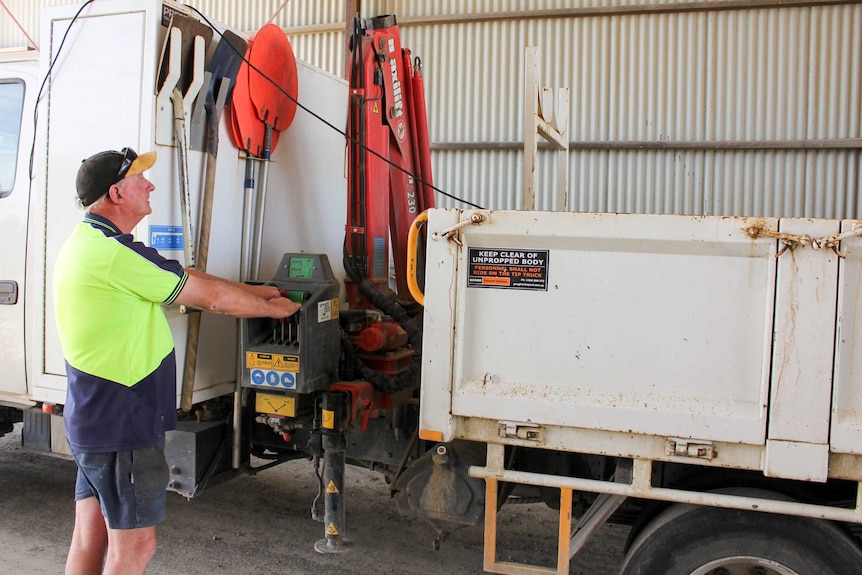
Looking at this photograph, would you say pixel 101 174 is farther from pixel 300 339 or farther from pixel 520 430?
pixel 520 430

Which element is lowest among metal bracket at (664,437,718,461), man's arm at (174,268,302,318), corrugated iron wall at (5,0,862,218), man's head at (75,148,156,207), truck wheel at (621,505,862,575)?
truck wheel at (621,505,862,575)

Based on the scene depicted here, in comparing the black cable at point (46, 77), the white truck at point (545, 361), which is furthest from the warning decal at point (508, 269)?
the black cable at point (46, 77)

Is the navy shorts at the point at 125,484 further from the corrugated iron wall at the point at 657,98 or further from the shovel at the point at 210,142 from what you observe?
the corrugated iron wall at the point at 657,98

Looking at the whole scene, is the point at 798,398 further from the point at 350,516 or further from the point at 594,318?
the point at 350,516

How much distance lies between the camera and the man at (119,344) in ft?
8.53

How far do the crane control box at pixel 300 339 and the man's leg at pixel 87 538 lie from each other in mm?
763

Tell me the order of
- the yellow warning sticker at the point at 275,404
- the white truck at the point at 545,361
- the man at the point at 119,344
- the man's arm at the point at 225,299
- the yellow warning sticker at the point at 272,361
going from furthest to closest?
the yellow warning sticker at the point at 275,404, the yellow warning sticker at the point at 272,361, the man's arm at the point at 225,299, the man at the point at 119,344, the white truck at the point at 545,361

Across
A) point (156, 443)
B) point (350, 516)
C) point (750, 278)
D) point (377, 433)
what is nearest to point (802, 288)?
point (750, 278)

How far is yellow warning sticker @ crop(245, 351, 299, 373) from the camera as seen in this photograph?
3033 millimetres

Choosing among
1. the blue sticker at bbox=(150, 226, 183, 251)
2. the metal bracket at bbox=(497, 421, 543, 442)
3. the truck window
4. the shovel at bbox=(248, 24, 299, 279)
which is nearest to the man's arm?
the blue sticker at bbox=(150, 226, 183, 251)

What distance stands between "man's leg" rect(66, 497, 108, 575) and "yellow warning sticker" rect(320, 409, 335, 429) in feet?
3.16

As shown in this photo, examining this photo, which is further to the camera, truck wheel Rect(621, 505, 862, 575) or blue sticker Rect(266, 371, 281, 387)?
blue sticker Rect(266, 371, 281, 387)

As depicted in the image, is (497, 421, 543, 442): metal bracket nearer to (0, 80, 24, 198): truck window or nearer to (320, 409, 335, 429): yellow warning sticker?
(320, 409, 335, 429): yellow warning sticker

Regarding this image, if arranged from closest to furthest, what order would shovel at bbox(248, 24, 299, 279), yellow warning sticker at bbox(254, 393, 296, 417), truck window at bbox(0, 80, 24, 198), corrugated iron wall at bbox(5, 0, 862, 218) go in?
yellow warning sticker at bbox(254, 393, 296, 417) < shovel at bbox(248, 24, 299, 279) < truck window at bbox(0, 80, 24, 198) < corrugated iron wall at bbox(5, 0, 862, 218)
